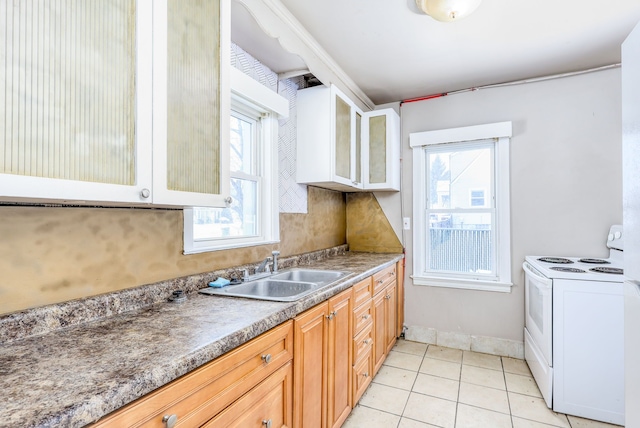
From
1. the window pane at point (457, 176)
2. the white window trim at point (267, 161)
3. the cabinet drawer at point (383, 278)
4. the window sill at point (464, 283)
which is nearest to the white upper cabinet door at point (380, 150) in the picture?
the window pane at point (457, 176)

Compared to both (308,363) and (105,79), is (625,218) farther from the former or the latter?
(105,79)

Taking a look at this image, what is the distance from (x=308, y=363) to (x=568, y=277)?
175 centimetres

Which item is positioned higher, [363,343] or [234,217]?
[234,217]

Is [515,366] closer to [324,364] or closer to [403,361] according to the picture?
[403,361]

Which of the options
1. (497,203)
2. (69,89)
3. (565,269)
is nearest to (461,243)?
(497,203)

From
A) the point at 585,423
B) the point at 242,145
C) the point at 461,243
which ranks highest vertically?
the point at 242,145

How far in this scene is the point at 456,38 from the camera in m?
2.23

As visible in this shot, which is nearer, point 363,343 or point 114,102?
point 114,102

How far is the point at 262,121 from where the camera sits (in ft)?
7.66

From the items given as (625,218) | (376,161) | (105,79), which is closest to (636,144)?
(625,218)

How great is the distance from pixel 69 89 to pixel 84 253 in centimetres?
62

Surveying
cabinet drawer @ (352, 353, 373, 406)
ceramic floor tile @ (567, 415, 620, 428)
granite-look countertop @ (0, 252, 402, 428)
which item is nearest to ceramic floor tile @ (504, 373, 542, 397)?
ceramic floor tile @ (567, 415, 620, 428)

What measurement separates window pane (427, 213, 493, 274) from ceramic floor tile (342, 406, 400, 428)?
159 centimetres

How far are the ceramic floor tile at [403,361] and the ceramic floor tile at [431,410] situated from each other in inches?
16.8
